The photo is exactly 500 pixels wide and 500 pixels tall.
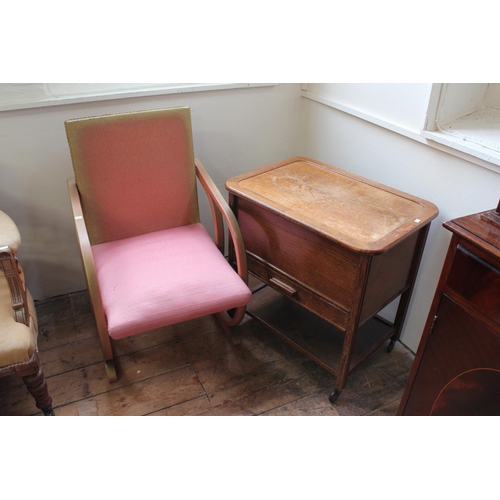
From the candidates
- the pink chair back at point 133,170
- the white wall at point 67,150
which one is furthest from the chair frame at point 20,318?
the white wall at point 67,150

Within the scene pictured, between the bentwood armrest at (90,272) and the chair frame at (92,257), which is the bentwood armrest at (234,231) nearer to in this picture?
the chair frame at (92,257)

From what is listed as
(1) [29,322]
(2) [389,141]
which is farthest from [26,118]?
(2) [389,141]

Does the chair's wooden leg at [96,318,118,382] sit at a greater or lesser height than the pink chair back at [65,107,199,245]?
lesser

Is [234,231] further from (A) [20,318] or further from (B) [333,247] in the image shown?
(A) [20,318]

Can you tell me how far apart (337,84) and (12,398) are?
1.76 m

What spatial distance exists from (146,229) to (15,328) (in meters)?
0.64

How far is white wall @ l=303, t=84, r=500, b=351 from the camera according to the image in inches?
58.1

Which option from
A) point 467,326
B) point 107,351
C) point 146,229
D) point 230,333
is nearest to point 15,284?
point 107,351

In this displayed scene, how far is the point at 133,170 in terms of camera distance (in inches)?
68.5

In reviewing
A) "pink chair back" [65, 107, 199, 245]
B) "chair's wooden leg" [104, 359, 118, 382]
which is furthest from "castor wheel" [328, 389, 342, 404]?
"pink chair back" [65, 107, 199, 245]

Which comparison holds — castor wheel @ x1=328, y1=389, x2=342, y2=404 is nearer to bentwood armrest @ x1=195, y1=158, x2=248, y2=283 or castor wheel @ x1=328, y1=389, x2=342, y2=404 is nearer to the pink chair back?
bentwood armrest @ x1=195, y1=158, x2=248, y2=283

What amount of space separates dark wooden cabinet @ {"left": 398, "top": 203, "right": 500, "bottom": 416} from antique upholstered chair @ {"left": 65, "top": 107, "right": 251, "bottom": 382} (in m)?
0.65

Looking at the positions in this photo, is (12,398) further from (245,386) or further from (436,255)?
(436,255)

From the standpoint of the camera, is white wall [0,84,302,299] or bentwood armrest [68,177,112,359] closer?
bentwood armrest [68,177,112,359]
